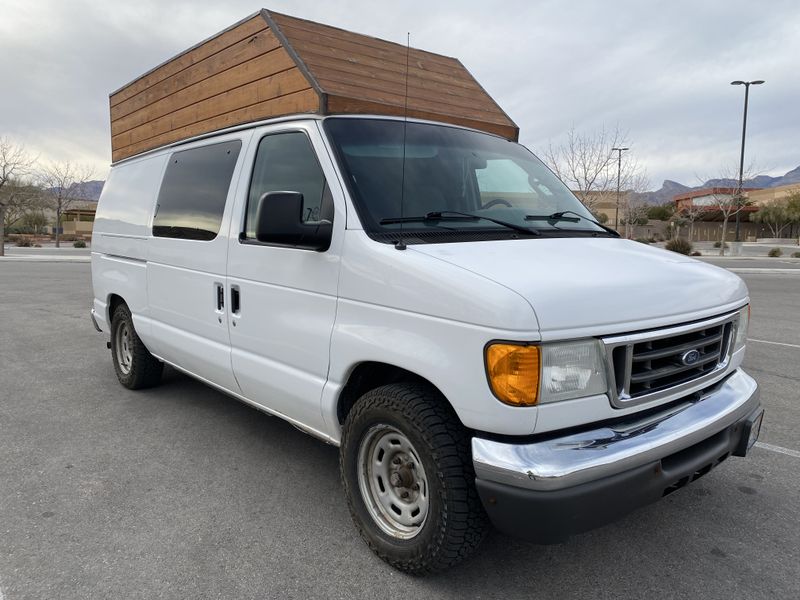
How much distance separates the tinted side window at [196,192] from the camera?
3855 millimetres

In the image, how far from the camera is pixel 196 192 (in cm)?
415

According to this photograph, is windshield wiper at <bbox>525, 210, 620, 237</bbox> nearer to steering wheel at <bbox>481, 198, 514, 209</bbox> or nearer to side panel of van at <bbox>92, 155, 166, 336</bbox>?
steering wheel at <bbox>481, 198, 514, 209</bbox>

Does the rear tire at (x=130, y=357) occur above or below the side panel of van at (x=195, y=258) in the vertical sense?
below

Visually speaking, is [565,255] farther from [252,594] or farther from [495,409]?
[252,594]

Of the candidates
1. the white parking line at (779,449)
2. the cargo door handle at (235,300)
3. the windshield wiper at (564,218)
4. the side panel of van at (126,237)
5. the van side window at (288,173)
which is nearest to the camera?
the van side window at (288,173)

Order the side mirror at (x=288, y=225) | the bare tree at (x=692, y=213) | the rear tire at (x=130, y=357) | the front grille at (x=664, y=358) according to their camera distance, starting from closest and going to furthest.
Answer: the front grille at (x=664, y=358) → the side mirror at (x=288, y=225) → the rear tire at (x=130, y=357) → the bare tree at (x=692, y=213)

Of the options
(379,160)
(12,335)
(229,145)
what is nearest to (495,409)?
(379,160)

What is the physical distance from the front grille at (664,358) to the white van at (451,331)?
0.04ft

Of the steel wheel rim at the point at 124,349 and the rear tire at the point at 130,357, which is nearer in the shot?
the rear tire at the point at 130,357

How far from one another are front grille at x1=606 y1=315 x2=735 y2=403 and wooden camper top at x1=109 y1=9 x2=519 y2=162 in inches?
72.1

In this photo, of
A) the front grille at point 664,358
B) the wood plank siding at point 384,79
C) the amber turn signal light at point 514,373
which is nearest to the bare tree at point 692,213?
the wood plank siding at point 384,79

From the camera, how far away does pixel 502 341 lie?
7.20ft

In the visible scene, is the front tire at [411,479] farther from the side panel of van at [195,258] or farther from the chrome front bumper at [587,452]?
the side panel of van at [195,258]

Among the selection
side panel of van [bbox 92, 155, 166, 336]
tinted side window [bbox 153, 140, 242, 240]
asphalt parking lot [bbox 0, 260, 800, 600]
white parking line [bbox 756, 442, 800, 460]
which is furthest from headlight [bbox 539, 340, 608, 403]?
side panel of van [bbox 92, 155, 166, 336]
